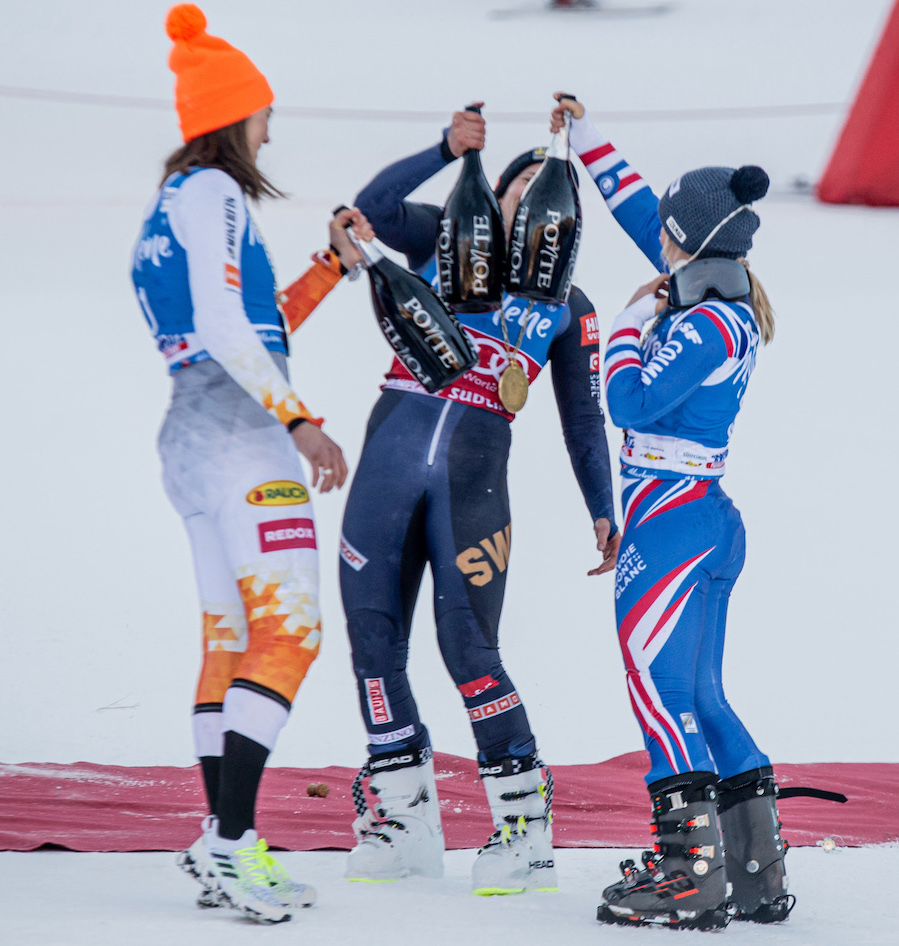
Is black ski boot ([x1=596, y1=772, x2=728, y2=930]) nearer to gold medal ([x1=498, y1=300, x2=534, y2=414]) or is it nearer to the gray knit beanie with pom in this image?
gold medal ([x1=498, y1=300, x2=534, y2=414])

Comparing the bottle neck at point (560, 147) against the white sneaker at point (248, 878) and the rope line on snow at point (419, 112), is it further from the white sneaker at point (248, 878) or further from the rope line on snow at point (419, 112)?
the rope line on snow at point (419, 112)

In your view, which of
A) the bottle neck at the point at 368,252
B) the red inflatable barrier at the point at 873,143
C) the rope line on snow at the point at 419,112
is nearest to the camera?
the bottle neck at the point at 368,252

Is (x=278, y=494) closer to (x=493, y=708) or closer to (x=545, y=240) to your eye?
(x=493, y=708)

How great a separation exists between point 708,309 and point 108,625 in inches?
110

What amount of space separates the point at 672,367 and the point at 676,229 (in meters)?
0.28

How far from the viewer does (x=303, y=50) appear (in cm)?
1115

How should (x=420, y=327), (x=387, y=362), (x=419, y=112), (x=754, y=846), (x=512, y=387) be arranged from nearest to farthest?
(x=754, y=846) < (x=420, y=327) < (x=512, y=387) < (x=387, y=362) < (x=419, y=112)

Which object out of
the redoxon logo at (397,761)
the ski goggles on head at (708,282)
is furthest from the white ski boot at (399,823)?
the ski goggles on head at (708,282)

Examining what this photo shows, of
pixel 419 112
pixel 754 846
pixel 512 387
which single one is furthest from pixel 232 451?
pixel 419 112

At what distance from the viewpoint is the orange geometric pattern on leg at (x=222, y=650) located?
202 centimetres

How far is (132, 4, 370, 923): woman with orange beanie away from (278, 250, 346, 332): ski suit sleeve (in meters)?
0.19

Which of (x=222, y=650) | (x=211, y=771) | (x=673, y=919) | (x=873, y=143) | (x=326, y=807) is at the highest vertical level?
(x=873, y=143)

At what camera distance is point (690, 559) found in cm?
211

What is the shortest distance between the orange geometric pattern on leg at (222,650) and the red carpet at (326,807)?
59cm
